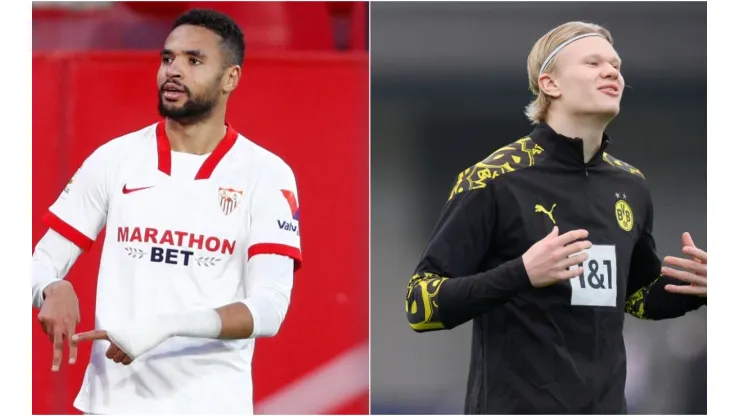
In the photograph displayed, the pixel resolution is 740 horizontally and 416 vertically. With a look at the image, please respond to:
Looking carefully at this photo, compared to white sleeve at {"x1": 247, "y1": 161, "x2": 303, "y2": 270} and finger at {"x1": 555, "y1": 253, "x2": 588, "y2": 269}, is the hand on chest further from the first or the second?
white sleeve at {"x1": 247, "y1": 161, "x2": 303, "y2": 270}

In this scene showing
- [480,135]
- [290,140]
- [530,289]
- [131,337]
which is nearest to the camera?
[530,289]

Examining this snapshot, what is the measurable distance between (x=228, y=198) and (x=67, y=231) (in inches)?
21.1

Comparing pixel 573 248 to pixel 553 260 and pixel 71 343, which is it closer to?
pixel 553 260

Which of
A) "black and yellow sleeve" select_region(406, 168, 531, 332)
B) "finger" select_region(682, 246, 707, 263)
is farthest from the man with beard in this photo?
"finger" select_region(682, 246, 707, 263)

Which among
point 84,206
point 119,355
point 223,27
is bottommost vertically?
point 119,355

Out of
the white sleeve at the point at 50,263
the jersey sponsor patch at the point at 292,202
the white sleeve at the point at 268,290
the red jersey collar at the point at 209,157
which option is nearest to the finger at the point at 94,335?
the white sleeve at the point at 50,263

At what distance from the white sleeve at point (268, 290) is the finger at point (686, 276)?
113 centimetres

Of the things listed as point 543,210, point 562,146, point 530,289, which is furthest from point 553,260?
point 562,146

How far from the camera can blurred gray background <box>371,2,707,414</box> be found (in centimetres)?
317

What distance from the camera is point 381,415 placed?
314 centimetres

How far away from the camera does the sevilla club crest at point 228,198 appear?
290cm

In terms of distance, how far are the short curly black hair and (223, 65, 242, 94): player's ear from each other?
0.06ft

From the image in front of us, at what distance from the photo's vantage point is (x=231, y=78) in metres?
3.04

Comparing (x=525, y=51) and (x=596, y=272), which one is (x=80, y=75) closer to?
(x=525, y=51)
